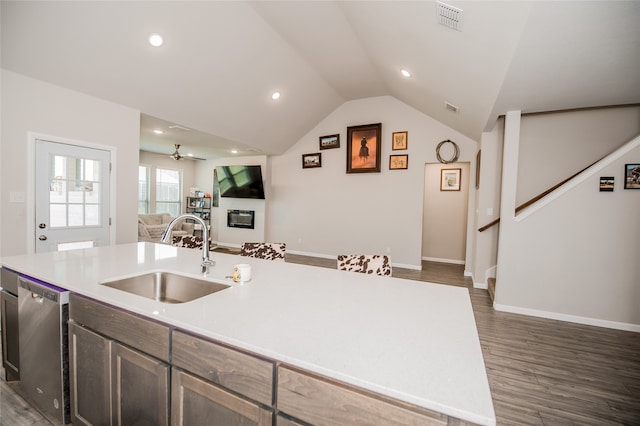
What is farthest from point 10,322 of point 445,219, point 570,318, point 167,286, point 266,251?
point 445,219

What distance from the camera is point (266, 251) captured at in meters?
2.59

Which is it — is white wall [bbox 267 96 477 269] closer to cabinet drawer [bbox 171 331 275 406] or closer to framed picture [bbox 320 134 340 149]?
framed picture [bbox 320 134 340 149]

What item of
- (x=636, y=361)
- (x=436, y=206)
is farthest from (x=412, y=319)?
(x=436, y=206)

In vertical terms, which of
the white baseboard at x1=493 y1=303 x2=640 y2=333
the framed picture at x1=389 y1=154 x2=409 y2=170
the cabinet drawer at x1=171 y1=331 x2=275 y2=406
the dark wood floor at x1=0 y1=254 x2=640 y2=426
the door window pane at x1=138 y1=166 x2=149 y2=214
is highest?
the framed picture at x1=389 y1=154 x2=409 y2=170

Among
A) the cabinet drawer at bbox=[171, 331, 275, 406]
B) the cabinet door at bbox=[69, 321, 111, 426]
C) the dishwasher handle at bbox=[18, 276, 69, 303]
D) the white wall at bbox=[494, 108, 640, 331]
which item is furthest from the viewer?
the white wall at bbox=[494, 108, 640, 331]

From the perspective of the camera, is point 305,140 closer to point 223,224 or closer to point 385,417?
point 223,224

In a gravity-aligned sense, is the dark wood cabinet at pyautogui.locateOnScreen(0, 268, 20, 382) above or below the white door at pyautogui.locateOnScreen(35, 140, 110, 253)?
below

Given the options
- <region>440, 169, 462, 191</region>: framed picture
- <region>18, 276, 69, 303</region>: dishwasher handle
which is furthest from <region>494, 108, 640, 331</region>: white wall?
<region>18, 276, 69, 303</region>: dishwasher handle

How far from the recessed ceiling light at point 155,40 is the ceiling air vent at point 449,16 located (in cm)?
282

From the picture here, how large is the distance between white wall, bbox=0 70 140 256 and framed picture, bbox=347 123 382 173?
3941mm

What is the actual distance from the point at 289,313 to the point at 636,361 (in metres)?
3.21

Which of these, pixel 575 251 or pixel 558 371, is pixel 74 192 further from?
pixel 575 251

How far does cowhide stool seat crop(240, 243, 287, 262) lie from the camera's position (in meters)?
2.55

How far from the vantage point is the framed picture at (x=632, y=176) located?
9.46 feet
